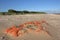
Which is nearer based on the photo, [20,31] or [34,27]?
[20,31]

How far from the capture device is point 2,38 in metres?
9.55

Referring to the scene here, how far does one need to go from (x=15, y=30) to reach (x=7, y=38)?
0.70 meters

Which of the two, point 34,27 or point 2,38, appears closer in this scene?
point 2,38

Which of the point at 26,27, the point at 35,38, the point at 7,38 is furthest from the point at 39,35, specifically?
the point at 7,38

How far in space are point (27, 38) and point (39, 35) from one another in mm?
802

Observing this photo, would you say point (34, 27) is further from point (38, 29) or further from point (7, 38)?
point (7, 38)

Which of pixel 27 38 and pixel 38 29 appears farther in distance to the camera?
pixel 38 29

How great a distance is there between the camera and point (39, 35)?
9805mm

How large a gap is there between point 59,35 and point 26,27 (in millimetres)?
1939

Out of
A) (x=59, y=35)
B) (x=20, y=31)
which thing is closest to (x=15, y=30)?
(x=20, y=31)

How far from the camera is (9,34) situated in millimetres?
10008

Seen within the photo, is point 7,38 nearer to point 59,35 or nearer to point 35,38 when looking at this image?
point 35,38

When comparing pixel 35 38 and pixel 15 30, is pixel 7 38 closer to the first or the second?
pixel 15 30

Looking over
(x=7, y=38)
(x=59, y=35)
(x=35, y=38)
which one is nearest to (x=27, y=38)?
(x=35, y=38)
